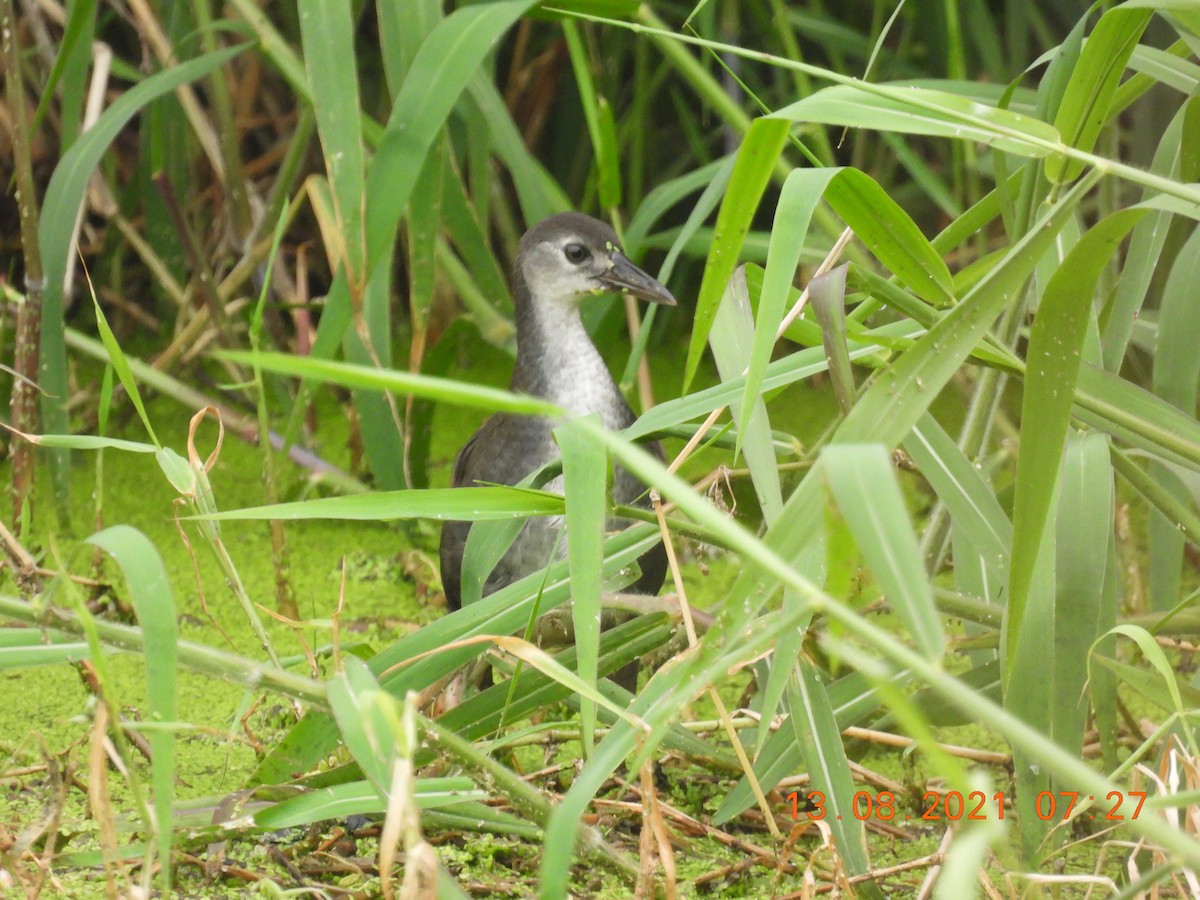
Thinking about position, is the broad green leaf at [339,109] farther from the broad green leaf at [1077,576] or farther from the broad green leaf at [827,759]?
the broad green leaf at [1077,576]

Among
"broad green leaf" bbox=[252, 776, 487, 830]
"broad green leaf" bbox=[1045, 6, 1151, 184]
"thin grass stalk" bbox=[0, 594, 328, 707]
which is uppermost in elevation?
"broad green leaf" bbox=[1045, 6, 1151, 184]

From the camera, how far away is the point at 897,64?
255cm

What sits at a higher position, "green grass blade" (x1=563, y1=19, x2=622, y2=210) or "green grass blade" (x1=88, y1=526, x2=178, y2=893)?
"green grass blade" (x1=563, y1=19, x2=622, y2=210)

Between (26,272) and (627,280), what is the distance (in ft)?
2.59

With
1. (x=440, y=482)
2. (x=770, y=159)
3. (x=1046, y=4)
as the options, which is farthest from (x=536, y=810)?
(x=1046, y=4)

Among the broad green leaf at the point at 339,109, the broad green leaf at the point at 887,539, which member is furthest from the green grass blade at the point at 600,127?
the broad green leaf at the point at 887,539

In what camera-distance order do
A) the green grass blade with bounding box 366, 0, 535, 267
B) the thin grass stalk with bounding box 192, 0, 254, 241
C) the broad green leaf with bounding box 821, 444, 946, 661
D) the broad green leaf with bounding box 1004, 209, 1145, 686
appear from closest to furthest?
the broad green leaf with bounding box 821, 444, 946, 661, the broad green leaf with bounding box 1004, 209, 1145, 686, the green grass blade with bounding box 366, 0, 535, 267, the thin grass stalk with bounding box 192, 0, 254, 241

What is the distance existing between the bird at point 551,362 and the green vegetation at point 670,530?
7 centimetres

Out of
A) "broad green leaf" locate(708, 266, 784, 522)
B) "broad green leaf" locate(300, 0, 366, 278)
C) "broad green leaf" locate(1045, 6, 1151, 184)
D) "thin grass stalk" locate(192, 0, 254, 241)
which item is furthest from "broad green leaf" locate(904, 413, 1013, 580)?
"thin grass stalk" locate(192, 0, 254, 241)

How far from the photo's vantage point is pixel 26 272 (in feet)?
6.07

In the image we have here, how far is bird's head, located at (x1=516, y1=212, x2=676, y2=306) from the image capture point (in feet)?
6.35

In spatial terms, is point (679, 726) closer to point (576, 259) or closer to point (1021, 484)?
point (1021, 484)

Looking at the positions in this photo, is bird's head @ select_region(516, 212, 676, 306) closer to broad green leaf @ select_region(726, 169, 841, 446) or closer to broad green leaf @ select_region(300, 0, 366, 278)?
broad green leaf @ select_region(300, 0, 366, 278)

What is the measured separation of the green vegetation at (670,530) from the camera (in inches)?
35.9
